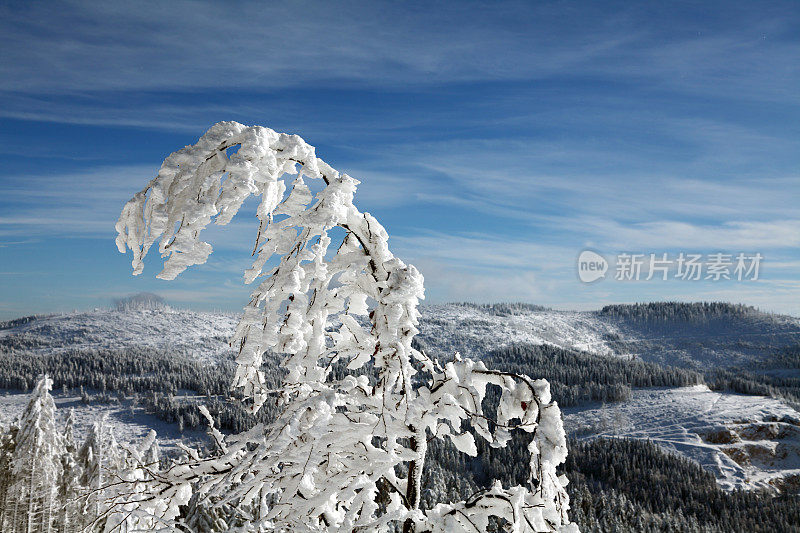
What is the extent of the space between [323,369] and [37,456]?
2288cm

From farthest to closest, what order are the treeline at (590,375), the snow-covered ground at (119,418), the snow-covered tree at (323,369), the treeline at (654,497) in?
1. the treeline at (590,375)
2. the snow-covered ground at (119,418)
3. the treeline at (654,497)
4. the snow-covered tree at (323,369)

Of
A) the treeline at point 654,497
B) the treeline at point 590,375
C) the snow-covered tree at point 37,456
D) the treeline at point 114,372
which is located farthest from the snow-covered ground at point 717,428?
the treeline at point 114,372

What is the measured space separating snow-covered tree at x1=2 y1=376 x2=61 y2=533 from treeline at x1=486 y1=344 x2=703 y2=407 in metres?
132

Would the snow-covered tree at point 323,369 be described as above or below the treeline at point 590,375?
above

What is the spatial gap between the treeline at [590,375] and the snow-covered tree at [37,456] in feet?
434

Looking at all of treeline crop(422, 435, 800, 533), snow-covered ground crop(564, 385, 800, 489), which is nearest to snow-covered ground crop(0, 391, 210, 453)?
treeline crop(422, 435, 800, 533)

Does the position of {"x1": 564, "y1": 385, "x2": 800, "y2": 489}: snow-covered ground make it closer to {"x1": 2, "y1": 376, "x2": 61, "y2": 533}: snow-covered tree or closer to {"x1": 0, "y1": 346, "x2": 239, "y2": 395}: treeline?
{"x1": 2, "y1": 376, "x2": 61, "y2": 533}: snow-covered tree

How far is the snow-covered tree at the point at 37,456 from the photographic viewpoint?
1928 cm

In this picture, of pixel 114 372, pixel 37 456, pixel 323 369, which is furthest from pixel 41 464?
pixel 114 372

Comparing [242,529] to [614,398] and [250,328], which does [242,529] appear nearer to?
[250,328]

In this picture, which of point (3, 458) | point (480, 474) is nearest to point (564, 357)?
point (480, 474)

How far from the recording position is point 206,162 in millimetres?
2334

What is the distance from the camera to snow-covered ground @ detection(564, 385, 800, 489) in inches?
3821

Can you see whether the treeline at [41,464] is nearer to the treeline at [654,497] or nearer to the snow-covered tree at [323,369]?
the snow-covered tree at [323,369]
